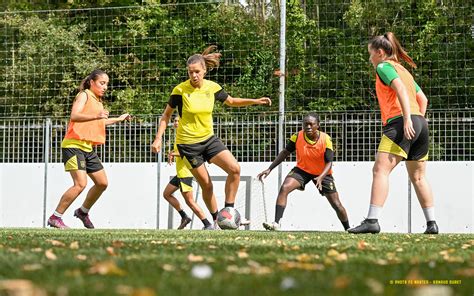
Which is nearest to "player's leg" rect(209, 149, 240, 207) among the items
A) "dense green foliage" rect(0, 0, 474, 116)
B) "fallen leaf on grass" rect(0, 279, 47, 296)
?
"dense green foliage" rect(0, 0, 474, 116)

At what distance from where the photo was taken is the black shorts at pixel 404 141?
8695mm

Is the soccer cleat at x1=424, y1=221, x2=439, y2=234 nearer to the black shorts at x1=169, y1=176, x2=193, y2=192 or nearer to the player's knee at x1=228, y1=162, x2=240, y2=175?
the player's knee at x1=228, y1=162, x2=240, y2=175

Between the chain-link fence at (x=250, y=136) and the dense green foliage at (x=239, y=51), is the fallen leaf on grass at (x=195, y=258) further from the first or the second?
the dense green foliage at (x=239, y=51)

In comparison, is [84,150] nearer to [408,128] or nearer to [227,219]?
[227,219]

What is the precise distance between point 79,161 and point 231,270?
8248 millimetres

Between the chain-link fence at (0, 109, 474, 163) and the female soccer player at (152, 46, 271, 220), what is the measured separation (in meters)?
4.68

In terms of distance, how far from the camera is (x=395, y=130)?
28.7 feet

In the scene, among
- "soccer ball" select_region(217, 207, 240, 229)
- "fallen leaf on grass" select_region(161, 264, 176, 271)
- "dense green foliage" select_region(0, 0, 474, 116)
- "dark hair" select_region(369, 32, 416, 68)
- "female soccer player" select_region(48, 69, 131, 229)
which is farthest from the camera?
"dense green foliage" select_region(0, 0, 474, 116)

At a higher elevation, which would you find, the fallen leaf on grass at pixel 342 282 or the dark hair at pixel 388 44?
the dark hair at pixel 388 44

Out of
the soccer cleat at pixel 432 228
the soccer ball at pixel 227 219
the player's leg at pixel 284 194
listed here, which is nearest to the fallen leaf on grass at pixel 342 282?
the soccer cleat at pixel 432 228

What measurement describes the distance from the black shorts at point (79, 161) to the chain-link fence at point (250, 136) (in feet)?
11.9

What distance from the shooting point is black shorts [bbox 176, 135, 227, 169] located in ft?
33.7

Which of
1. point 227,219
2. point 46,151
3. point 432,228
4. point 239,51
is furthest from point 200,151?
point 239,51

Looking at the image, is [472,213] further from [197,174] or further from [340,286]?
[340,286]
